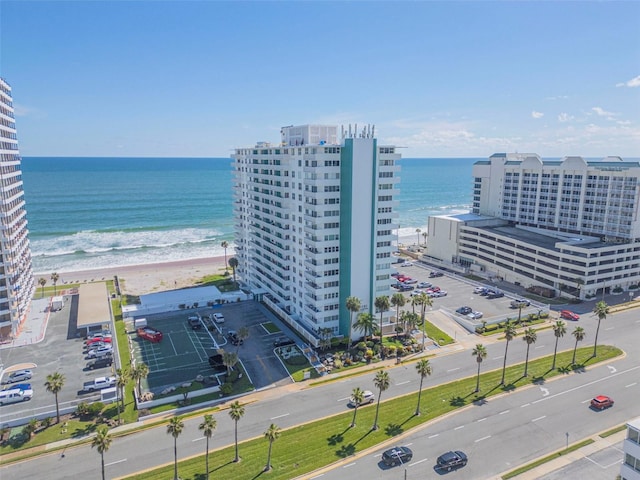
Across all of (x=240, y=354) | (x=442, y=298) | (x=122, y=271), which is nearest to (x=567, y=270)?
(x=442, y=298)

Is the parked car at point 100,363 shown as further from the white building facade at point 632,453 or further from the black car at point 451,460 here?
the white building facade at point 632,453

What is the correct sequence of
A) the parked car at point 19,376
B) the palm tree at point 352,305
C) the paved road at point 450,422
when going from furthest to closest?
the palm tree at point 352,305, the parked car at point 19,376, the paved road at point 450,422

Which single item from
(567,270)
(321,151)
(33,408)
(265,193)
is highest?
(321,151)

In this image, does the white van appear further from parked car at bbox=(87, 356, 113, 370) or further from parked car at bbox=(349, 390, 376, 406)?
parked car at bbox=(349, 390, 376, 406)

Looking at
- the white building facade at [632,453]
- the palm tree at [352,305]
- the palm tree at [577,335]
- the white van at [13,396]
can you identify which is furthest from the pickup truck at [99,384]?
the palm tree at [577,335]

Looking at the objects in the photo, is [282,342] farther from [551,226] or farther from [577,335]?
[551,226]

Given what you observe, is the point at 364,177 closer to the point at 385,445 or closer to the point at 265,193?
the point at 265,193
